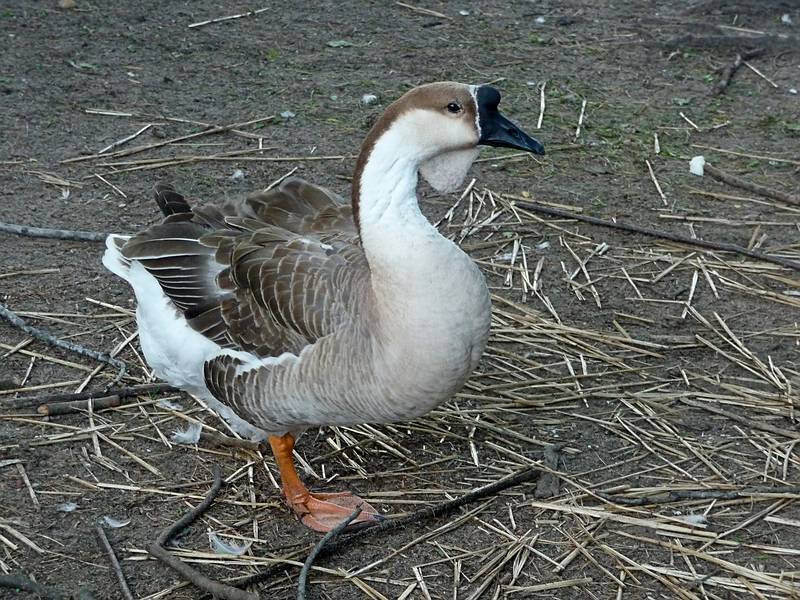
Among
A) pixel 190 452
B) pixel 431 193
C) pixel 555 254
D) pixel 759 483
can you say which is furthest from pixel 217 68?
pixel 759 483

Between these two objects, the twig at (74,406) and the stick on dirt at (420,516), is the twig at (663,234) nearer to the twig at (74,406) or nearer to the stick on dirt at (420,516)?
the stick on dirt at (420,516)

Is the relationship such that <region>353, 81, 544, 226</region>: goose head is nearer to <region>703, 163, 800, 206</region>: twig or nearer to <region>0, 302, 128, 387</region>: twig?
<region>0, 302, 128, 387</region>: twig

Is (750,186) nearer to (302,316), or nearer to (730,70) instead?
(730,70)

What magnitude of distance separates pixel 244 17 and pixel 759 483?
5.49 metres

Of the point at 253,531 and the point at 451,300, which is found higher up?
the point at 451,300

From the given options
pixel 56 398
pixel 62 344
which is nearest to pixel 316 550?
pixel 56 398

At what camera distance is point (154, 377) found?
444 centimetres

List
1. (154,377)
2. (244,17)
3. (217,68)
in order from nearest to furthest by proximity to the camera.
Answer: (154,377), (217,68), (244,17)

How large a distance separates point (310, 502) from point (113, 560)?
0.72 metres

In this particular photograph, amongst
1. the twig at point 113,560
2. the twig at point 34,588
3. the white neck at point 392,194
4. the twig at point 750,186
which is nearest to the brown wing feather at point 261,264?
the white neck at point 392,194

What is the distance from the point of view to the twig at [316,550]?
332 cm

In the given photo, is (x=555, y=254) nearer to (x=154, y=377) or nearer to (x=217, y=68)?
(x=154, y=377)

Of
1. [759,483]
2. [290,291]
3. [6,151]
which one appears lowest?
[759,483]

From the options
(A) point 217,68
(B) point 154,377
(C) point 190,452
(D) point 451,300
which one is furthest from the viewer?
(A) point 217,68
